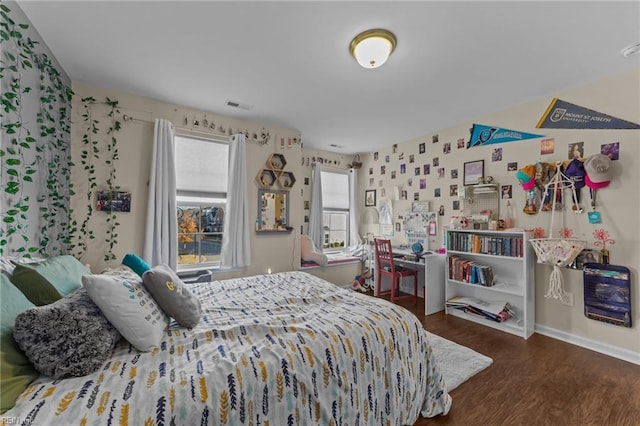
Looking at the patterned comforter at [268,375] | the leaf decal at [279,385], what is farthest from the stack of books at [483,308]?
the leaf decal at [279,385]

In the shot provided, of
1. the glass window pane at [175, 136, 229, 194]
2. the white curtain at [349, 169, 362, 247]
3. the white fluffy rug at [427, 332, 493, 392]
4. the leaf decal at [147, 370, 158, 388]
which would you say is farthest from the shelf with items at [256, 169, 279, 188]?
the leaf decal at [147, 370, 158, 388]

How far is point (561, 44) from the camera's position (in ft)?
6.55

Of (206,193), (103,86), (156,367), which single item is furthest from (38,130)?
(156,367)

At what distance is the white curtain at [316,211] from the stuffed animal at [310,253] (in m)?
0.43

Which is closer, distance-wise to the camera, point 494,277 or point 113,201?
point 113,201

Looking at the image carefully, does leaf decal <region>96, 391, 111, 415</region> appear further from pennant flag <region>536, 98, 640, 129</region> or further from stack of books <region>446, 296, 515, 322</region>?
pennant flag <region>536, 98, 640, 129</region>

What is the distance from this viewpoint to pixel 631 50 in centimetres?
204

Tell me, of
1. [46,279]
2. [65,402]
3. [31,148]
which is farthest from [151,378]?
[31,148]

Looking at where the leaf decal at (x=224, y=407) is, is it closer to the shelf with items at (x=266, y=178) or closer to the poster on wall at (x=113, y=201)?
the poster on wall at (x=113, y=201)

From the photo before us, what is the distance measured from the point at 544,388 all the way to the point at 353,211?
3647mm

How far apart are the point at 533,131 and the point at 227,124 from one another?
3.62 meters

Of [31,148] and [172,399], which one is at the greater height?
[31,148]

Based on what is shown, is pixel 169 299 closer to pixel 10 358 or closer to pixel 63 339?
pixel 63 339

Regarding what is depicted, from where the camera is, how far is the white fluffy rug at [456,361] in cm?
202
